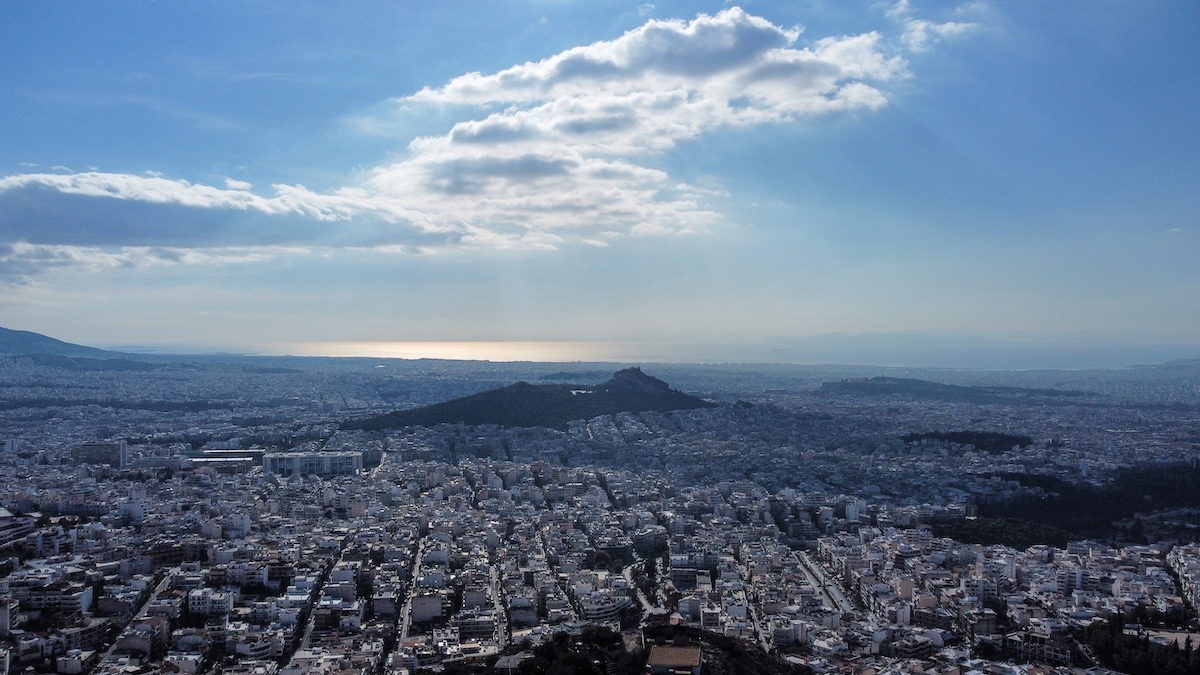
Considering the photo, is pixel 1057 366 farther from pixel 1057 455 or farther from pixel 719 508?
pixel 719 508

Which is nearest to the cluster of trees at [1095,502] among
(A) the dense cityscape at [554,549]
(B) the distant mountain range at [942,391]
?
(A) the dense cityscape at [554,549]

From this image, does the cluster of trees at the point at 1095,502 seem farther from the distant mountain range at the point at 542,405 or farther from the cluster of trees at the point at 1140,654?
the distant mountain range at the point at 542,405

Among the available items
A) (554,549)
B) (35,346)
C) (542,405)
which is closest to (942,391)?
(542,405)

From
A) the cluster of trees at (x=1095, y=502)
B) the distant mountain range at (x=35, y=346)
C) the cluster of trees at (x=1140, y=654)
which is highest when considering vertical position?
the distant mountain range at (x=35, y=346)

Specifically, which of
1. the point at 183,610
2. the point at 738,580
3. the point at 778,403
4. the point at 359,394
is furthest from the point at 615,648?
the point at 359,394

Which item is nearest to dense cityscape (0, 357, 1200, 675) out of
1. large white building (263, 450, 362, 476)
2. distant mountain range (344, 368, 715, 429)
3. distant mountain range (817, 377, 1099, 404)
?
large white building (263, 450, 362, 476)

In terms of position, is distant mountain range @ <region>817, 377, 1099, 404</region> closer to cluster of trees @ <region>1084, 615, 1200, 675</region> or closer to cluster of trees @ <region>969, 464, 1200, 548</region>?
cluster of trees @ <region>969, 464, 1200, 548</region>

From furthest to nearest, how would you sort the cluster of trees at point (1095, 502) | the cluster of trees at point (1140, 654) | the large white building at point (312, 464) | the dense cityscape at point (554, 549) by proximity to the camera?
the large white building at point (312, 464), the cluster of trees at point (1095, 502), the dense cityscape at point (554, 549), the cluster of trees at point (1140, 654)
